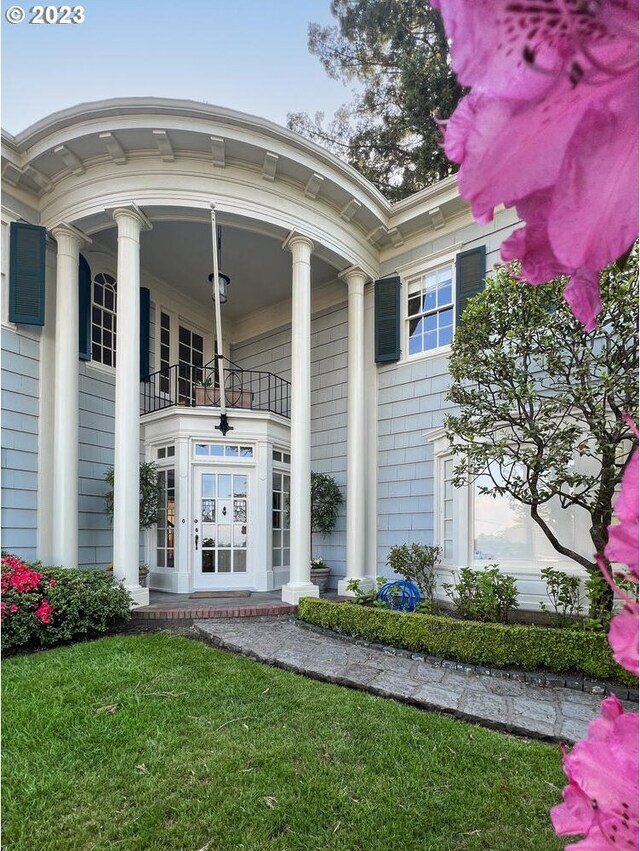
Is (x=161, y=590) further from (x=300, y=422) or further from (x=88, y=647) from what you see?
(x=300, y=422)

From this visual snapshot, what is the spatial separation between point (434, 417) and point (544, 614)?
3.08 m

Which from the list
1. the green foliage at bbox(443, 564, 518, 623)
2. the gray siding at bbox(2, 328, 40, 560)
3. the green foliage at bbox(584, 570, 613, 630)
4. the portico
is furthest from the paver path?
the gray siding at bbox(2, 328, 40, 560)

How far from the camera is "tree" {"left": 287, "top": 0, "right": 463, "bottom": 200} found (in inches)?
381

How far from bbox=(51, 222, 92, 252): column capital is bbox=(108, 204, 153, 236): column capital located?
0.67 m

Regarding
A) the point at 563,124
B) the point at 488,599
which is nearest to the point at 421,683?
the point at 488,599

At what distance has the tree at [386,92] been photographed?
969cm

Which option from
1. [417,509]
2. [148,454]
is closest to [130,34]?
[148,454]

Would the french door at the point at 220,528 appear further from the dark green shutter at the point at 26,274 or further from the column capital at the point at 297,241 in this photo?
the column capital at the point at 297,241

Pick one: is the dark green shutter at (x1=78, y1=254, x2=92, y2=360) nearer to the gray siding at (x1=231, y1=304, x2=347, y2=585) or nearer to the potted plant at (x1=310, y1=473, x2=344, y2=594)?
the gray siding at (x1=231, y1=304, x2=347, y2=585)

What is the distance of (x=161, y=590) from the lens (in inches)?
293

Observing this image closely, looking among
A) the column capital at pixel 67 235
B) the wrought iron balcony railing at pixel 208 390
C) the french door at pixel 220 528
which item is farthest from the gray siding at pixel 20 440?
the french door at pixel 220 528

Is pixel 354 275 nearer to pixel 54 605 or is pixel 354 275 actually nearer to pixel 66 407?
pixel 66 407

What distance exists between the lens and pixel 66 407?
253 inches

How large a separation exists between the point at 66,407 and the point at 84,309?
1.58 m
